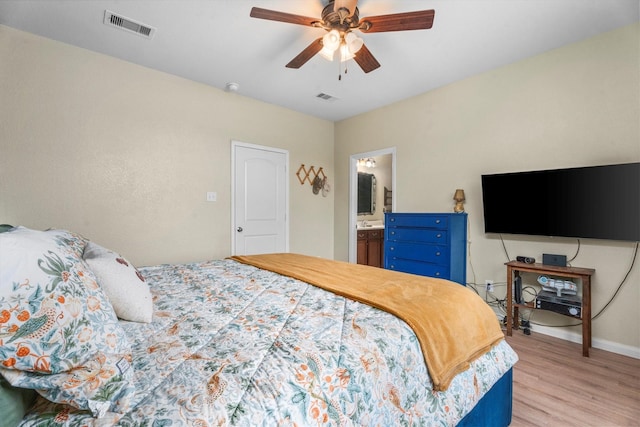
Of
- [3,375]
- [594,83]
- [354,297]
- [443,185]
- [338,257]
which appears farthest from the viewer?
[338,257]

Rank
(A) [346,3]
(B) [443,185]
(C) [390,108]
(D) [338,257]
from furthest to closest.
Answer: (D) [338,257] < (C) [390,108] < (B) [443,185] < (A) [346,3]

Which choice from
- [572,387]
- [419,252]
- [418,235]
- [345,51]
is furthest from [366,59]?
[572,387]

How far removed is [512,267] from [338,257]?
261cm

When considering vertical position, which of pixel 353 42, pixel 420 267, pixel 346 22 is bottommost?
pixel 420 267

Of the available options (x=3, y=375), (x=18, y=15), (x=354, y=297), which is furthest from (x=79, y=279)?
(x=18, y=15)

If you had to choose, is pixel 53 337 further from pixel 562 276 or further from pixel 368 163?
pixel 368 163

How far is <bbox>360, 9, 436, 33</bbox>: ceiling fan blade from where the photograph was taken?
1855mm

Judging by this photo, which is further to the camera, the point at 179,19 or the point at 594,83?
the point at 594,83

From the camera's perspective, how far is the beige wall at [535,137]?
239 cm

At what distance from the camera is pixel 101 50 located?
112 inches

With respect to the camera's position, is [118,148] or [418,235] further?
[418,235]

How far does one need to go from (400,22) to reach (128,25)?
2.22 metres

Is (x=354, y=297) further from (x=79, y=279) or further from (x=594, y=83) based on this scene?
(x=594, y=83)

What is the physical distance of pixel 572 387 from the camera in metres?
1.92
